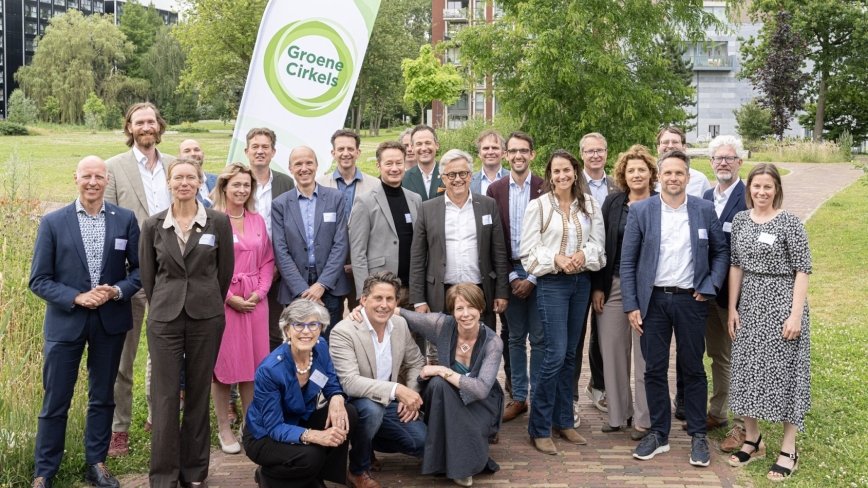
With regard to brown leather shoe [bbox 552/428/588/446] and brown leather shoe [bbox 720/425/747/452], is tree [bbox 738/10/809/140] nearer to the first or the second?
brown leather shoe [bbox 720/425/747/452]

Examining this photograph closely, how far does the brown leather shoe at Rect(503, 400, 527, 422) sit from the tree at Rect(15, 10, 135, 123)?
198 feet

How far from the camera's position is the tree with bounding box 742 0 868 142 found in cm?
3850

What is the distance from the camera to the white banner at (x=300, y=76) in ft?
27.5

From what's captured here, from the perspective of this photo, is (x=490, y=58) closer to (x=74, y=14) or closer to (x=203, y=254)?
(x=203, y=254)

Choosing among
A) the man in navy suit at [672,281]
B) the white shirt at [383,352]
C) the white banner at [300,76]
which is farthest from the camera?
the white banner at [300,76]

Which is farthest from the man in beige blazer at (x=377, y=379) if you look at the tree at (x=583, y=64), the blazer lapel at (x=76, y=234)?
the tree at (x=583, y=64)

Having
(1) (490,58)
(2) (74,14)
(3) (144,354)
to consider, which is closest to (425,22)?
(2) (74,14)

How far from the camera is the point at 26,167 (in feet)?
25.3

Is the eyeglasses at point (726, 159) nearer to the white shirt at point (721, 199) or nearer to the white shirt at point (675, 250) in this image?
the white shirt at point (721, 199)

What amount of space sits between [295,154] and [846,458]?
441cm

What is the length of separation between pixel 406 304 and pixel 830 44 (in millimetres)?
41280

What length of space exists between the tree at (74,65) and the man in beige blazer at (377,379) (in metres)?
60.8

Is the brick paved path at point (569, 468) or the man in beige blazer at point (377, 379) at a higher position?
the man in beige blazer at point (377, 379)

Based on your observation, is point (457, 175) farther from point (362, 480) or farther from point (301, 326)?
point (362, 480)
